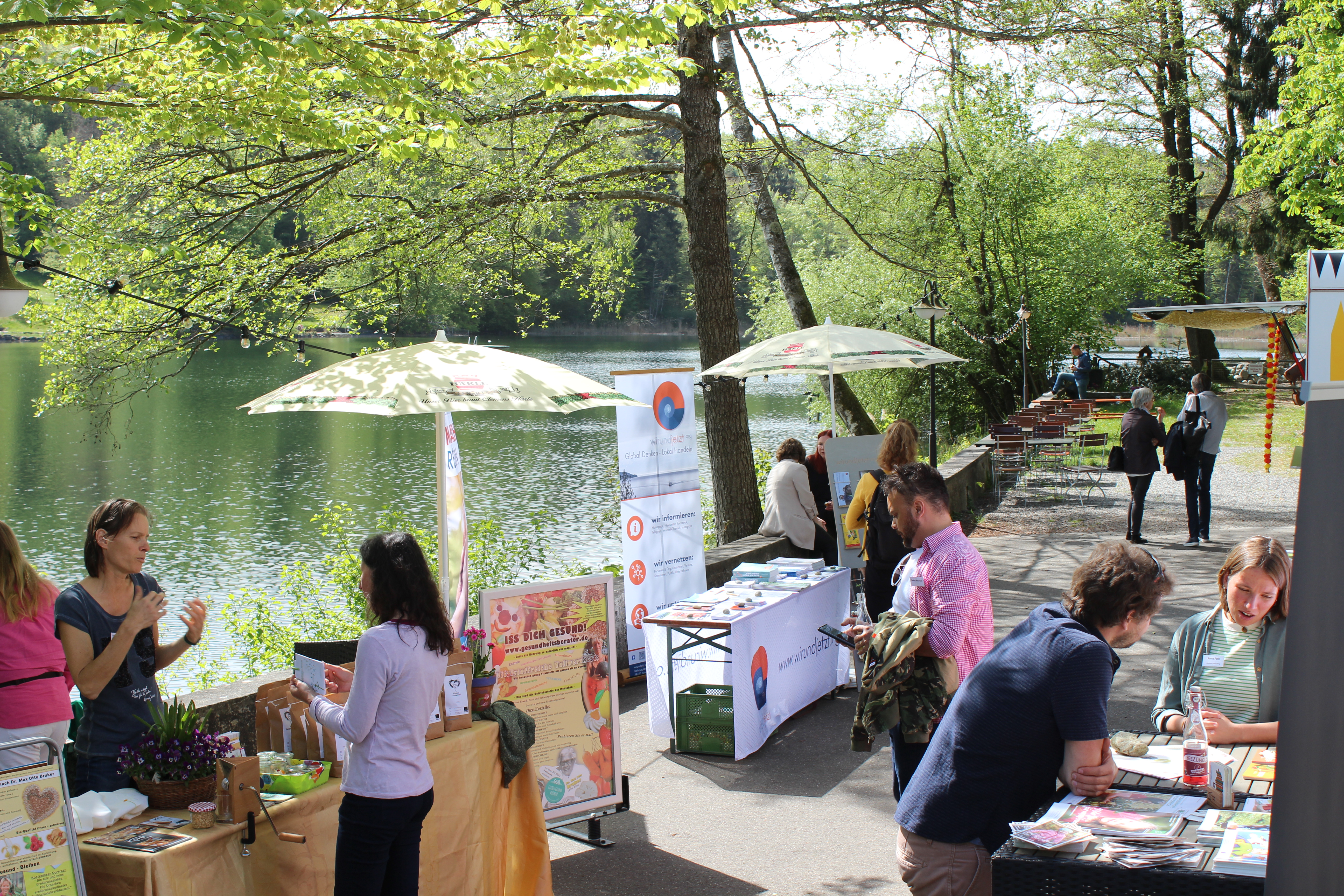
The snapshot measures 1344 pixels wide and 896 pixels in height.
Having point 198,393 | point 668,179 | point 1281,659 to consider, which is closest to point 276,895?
point 1281,659

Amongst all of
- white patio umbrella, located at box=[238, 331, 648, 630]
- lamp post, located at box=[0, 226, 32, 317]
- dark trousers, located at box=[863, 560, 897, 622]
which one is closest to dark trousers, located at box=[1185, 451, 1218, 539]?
dark trousers, located at box=[863, 560, 897, 622]

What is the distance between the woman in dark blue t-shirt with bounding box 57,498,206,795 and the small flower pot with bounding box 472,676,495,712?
1118 millimetres

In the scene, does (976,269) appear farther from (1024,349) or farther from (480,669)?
(480,669)

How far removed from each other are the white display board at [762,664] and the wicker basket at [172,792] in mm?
3006

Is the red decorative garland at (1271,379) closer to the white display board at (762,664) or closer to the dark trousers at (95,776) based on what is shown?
the white display board at (762,664)

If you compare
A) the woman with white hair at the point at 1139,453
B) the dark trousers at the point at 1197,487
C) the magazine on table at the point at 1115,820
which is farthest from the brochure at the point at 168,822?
the dark trousers at the point at 1197,487

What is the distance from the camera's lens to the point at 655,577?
738 centimetres

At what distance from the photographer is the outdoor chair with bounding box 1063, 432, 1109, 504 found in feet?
55.0

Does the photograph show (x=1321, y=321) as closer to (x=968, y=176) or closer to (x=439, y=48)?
(x=439, y=48)

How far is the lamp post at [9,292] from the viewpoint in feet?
14.0

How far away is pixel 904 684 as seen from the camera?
418cm

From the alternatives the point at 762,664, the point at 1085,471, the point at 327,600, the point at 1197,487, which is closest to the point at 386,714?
the point at 762,664

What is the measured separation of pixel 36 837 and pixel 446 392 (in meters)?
2.21

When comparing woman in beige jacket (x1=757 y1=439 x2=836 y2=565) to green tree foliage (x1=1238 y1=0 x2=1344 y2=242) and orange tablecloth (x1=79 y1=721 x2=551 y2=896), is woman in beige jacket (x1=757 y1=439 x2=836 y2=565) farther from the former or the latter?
green tree foliage (x1=1238 y1=0 x2=1344 y2=242)
